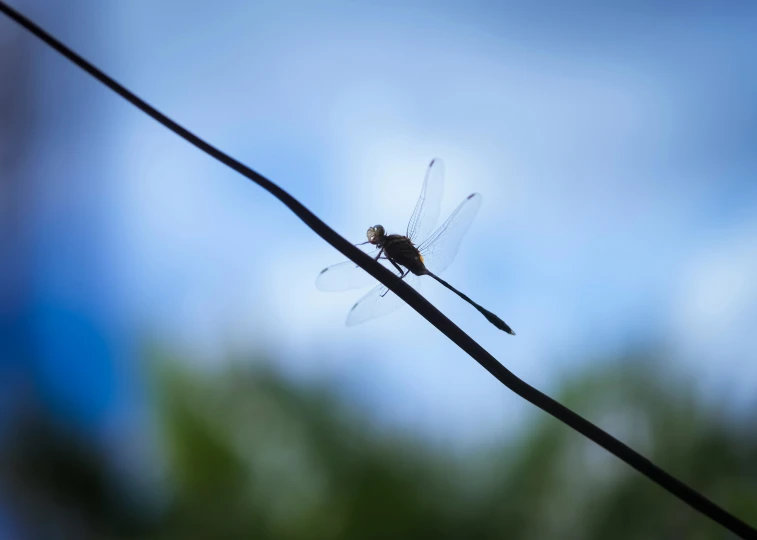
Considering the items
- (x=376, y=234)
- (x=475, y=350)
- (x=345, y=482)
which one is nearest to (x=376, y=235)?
(x=376, y=234)

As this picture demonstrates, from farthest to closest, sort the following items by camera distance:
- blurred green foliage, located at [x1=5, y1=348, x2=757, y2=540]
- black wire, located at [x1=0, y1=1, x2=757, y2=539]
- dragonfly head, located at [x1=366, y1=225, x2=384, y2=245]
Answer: blurred green foliage, located at [x1=5, y1=348, x2=757, y2=540] < dragonfly head, located at [x1=366, y1=225, x2=384, y2=245] < black wire, located at [x1=0, y1=1, x2=757, y2=539]

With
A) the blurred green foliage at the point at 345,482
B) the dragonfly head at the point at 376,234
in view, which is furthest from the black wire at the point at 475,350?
the blurred green foliage at the point at 345,482

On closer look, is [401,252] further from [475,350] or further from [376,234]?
[475,350]

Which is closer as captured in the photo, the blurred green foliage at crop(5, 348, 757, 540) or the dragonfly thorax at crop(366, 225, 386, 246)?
the dragonfly thorax at crop(366, 225, 386, 246)

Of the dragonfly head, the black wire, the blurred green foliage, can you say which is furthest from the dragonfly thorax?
the blurred green foliage

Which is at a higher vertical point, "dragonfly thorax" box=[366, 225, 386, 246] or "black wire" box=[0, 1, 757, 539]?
"dragonfly thorax" box=[366, 225, 386, 246]

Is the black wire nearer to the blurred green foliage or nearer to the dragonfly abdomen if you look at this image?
the dragonfly abdomen

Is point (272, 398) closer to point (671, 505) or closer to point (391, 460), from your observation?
point (391, 460)

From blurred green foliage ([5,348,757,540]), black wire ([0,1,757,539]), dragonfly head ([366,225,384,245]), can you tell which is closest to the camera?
black wire ([0,1,757,539])
